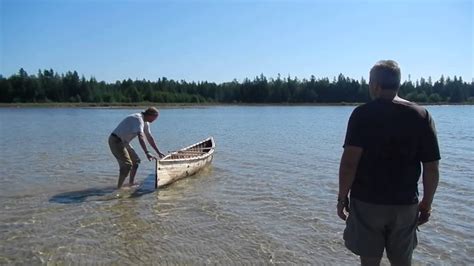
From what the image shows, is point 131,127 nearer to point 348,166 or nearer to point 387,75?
point 348,166

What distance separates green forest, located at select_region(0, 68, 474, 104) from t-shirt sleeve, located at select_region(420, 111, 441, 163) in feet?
414

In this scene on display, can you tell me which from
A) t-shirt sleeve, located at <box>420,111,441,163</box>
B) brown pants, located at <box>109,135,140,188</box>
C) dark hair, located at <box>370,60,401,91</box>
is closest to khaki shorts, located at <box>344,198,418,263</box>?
→ t-shirt sleeve, located at <box>420,111,441,163</box>

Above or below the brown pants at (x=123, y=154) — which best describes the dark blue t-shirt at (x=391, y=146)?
above

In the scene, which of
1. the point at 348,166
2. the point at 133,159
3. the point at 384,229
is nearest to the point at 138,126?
the point at 133,159

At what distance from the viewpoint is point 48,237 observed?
783cm

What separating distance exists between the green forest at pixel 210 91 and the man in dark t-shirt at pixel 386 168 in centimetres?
12592

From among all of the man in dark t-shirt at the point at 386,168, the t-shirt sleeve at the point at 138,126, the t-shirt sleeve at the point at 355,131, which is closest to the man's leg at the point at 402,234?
the man in dark t-shirt at the point at 386,168

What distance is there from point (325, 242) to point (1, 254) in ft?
17.4

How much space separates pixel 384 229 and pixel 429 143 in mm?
955

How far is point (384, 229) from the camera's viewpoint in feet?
14.4

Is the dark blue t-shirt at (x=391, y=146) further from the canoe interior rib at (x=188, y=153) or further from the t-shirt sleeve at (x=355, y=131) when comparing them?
the canoe interior rib at (x=188, y=153)

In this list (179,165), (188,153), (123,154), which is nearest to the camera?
(123,154)

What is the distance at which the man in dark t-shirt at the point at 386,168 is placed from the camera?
13.4 feet

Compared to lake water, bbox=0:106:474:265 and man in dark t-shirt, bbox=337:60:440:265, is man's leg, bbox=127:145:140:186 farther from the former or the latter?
man in dark t-shirt, bbox=337:60:440:265
